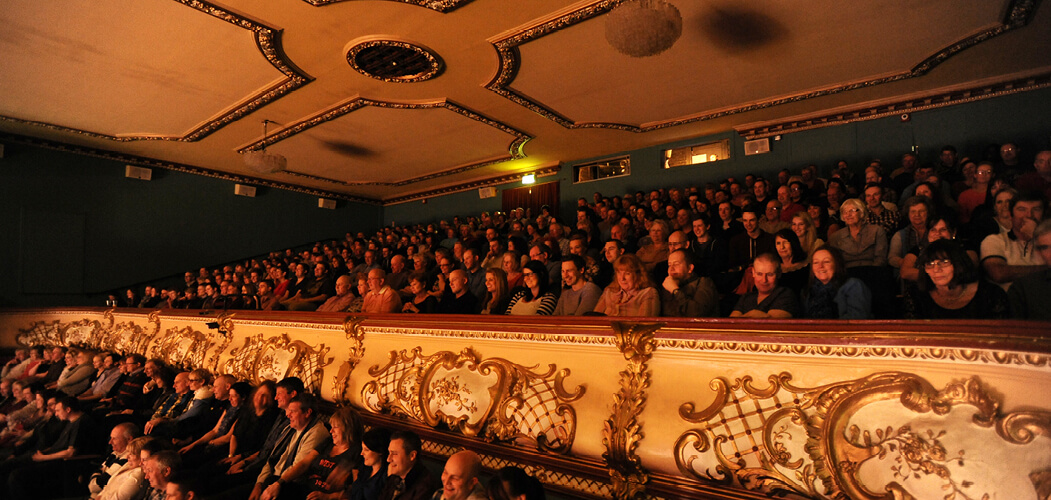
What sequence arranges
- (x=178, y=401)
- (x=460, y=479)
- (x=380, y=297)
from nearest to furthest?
1. (x=460, y=479)
2. (x=380, y=297)
3. (x=178, y=401)

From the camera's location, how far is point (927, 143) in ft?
20.0

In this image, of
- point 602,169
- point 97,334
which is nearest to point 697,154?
point 602,169

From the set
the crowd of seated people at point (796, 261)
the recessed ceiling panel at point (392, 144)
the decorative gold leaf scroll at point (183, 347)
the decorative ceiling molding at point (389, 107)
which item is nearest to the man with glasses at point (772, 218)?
the crowd of seated people at point (796, 261)

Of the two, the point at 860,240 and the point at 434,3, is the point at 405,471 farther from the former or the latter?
the point at 434,3

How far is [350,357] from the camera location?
10.2ft

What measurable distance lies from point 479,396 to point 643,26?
8.55ft

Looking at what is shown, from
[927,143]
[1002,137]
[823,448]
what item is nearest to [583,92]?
[927,143]

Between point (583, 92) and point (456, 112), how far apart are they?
1.87 m

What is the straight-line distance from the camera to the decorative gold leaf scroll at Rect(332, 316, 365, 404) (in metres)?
3.03

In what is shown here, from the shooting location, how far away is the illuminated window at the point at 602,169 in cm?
888

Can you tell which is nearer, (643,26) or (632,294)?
(632,294)

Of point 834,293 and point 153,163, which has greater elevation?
point 153,163

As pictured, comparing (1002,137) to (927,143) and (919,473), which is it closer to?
(927,143)

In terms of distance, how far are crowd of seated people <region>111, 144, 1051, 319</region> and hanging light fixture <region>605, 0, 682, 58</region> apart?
1326mm
